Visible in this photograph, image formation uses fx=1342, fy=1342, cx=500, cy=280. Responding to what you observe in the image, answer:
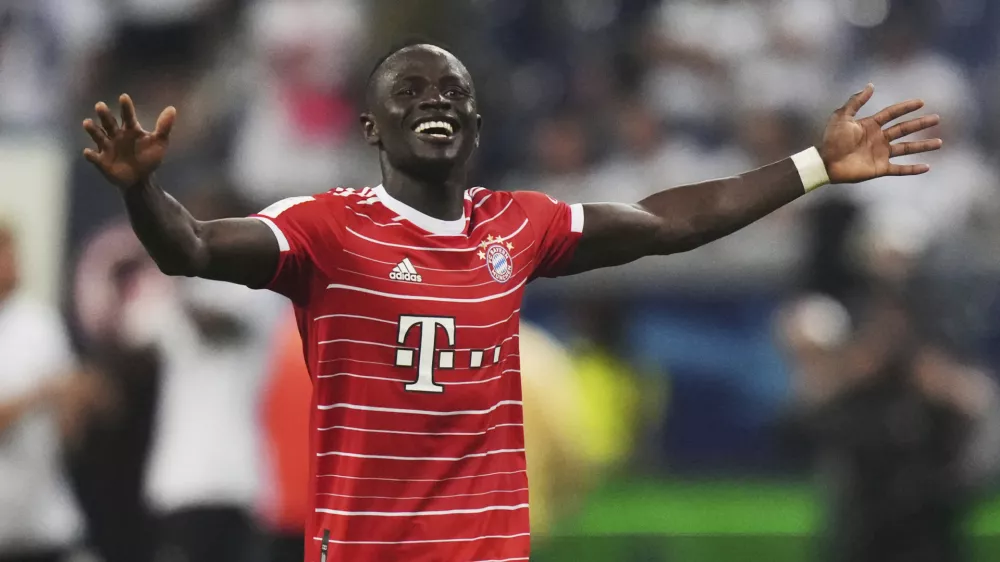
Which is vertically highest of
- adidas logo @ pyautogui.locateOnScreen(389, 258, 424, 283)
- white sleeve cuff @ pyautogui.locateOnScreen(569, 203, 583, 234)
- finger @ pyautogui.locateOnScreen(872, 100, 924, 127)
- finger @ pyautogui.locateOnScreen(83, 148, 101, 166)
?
finger @ pyautogui.locateOnScreen(872, 100, 924, 127)

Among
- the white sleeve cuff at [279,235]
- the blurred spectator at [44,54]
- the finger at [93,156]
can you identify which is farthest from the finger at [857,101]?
the blurred spectator at [44,54]

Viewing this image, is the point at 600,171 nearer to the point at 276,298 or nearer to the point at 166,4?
the point at 276,298

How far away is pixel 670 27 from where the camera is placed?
7652 mm

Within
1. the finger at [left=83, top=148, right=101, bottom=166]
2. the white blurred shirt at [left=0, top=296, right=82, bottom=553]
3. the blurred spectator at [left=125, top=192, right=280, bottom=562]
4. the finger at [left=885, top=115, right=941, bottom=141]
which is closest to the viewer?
the finger at [left=83, top=148, right=101, bottom=166]

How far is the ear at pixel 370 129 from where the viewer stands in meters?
A: 3.39

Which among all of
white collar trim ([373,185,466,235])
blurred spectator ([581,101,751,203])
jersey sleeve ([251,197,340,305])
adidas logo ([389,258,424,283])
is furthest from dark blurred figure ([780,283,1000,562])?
jersey sleeve ([251,197,340,305])

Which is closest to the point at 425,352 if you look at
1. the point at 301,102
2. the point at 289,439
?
the point at 289,439

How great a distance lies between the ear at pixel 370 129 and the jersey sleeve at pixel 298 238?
0.31 metres

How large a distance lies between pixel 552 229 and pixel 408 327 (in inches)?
21.5

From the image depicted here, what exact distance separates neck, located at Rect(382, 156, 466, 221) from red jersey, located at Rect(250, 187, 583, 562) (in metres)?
0.08

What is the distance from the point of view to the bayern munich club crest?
325cm

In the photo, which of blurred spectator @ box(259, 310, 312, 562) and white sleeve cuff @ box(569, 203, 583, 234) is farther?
blurred spectator @ box(259, 310, 312, 562)

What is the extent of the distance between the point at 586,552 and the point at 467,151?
3.70 m

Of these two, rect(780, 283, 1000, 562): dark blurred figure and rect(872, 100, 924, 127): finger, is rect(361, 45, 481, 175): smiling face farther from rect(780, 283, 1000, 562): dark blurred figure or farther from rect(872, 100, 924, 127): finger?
rect(780, 283, 1000, 562): dark blurred figure
